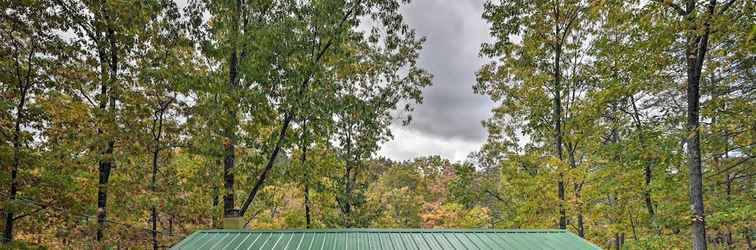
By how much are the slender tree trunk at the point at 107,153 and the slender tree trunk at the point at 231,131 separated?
7.33ft

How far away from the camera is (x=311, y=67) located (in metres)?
6.93

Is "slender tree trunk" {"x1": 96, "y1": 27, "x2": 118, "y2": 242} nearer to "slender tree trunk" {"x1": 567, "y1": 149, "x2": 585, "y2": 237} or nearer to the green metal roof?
the green metal roof

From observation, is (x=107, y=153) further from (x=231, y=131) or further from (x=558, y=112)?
(x=558, y=112)

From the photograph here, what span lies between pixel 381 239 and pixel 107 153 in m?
6.58

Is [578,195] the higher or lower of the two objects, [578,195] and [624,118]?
the lower

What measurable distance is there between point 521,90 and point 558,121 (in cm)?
141

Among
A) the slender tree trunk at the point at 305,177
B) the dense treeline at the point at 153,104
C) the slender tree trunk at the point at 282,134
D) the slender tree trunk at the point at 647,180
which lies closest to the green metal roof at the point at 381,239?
the dense treeline at the point at 153,104

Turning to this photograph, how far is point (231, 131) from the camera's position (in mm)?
6566

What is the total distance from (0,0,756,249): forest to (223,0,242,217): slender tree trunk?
0.05 meters

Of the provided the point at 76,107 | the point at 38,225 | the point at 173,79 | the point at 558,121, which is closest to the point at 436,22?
the point at 558,121

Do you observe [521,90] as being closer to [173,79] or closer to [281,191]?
[281,191]

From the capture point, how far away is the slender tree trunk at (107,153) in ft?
21.5

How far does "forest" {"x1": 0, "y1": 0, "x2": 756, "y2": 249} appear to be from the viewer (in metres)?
5.73

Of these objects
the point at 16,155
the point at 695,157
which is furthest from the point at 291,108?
the point at 695,157
